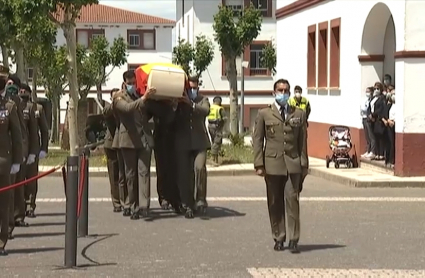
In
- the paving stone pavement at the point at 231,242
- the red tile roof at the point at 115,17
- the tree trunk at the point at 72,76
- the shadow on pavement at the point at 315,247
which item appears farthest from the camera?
the red tile roof at the point at 115,17

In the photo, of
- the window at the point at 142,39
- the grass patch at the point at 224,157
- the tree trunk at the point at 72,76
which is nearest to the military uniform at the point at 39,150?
the grass patch at the point at 224,157

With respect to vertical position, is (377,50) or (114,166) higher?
(377,50)

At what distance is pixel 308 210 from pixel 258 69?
42343mm

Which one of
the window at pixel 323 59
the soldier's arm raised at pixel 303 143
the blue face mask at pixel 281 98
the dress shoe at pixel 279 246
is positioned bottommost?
the dress shoe at pixel 279 246

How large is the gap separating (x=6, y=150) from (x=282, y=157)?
303 cm

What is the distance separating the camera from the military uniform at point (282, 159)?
37.6ft

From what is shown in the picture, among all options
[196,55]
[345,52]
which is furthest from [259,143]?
[196,55]

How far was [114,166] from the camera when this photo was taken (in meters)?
15.6

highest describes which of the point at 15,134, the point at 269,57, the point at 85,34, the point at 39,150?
the point at 85,34

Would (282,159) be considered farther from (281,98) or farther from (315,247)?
(315,247)

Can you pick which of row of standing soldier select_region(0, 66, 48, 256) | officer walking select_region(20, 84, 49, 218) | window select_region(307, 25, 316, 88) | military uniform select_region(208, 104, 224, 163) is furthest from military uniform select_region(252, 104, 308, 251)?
window select_region(307, 25, 316, 88)

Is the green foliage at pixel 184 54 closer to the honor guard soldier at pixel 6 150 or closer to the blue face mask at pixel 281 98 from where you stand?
the blue face mask at pixel 281 98

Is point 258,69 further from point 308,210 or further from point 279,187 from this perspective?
point 279,187

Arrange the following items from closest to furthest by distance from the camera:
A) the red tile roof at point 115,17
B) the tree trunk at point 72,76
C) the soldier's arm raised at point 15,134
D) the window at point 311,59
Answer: the soldier's arm raised at point 15,134 < the tree trunk at point 72,76 < the window at point 311,59 < the red tile roof at point 115,17
